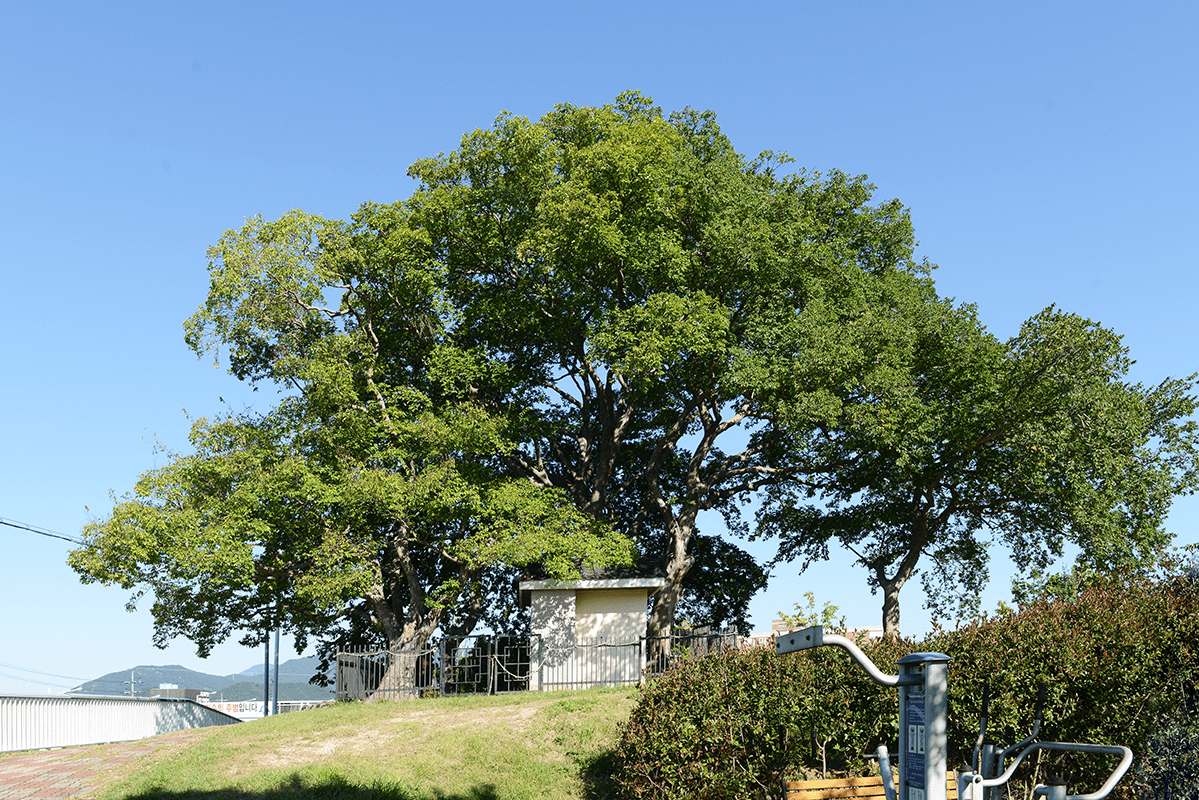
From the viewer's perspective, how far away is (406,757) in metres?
13.9

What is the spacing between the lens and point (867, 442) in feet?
78.8

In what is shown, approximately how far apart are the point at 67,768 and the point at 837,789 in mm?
11370

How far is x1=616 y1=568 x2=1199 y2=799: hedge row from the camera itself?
967cm

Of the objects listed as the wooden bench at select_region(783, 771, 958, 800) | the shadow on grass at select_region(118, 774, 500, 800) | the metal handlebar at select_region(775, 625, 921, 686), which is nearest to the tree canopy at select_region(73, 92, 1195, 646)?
Result: the shadow on grass at select_region(118, 774, 500, 800)

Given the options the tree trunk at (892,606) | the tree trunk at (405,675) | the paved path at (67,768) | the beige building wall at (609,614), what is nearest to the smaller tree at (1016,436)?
the tree trunk at (892,606)

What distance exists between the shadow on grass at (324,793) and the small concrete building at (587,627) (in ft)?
37.5

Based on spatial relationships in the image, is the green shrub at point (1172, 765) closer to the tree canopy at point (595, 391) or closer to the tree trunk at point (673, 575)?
the tree canopy at point (595, 391)

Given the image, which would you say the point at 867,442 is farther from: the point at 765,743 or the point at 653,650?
the point at 765,743

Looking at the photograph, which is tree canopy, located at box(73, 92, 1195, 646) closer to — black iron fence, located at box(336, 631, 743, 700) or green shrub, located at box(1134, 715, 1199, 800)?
black iron fence, located at box(336, 631, 743, 700)

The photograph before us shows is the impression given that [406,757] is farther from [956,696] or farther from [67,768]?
[956,696]

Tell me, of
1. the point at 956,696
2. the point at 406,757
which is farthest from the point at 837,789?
the point at 406,757

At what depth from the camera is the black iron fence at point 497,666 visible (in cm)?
2305

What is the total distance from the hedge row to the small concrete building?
11766 mm

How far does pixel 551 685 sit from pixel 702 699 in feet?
43.0
